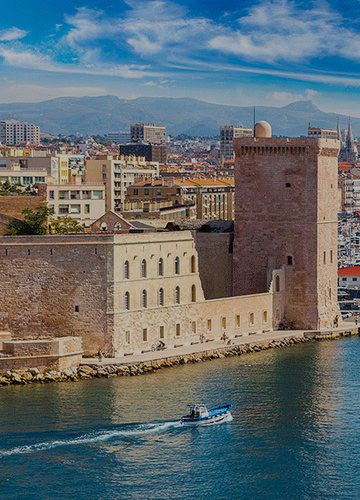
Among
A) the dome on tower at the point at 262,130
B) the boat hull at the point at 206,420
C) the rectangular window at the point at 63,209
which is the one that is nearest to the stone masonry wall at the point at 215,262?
the dome on tower at the point at 262,130

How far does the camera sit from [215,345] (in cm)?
4703

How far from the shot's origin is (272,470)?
3195cm

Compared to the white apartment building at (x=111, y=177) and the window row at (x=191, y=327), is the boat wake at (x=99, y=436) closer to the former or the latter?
the window row at (x=191, y=327)

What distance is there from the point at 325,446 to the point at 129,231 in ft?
59.9

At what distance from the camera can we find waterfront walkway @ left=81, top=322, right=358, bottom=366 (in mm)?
43000

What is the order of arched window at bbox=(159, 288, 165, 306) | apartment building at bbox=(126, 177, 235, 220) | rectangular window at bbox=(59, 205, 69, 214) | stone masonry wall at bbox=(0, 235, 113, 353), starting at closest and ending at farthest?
stone masonry wall at bbox=(0, 235, 113, 353) < arched window at bbox=(159, 288, 165, 306) < rectangular window at bbox=(59, 205, 69, 214) < apartment building at bbox=(126, 177, 235, 220)

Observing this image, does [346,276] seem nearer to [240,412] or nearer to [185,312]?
[185,312]

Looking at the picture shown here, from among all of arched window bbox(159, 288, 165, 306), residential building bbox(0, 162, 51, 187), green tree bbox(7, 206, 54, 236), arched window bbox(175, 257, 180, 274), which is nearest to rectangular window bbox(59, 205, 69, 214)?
residential building bbox(0, 162, 51, 187)

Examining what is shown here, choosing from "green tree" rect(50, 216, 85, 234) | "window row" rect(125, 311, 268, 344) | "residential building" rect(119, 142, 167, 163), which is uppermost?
"residential building" rect(119, 142, 167, 163)

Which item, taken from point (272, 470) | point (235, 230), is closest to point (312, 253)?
point (235, 230)

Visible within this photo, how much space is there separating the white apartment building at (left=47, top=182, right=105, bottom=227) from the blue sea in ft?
78.8

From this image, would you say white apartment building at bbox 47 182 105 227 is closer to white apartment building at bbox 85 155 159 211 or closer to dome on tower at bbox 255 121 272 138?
white apartment building at bbox 85 155 159 211

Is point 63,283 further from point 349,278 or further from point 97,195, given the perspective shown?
point 349,278

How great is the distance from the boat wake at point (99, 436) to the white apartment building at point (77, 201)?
31.5 metres
